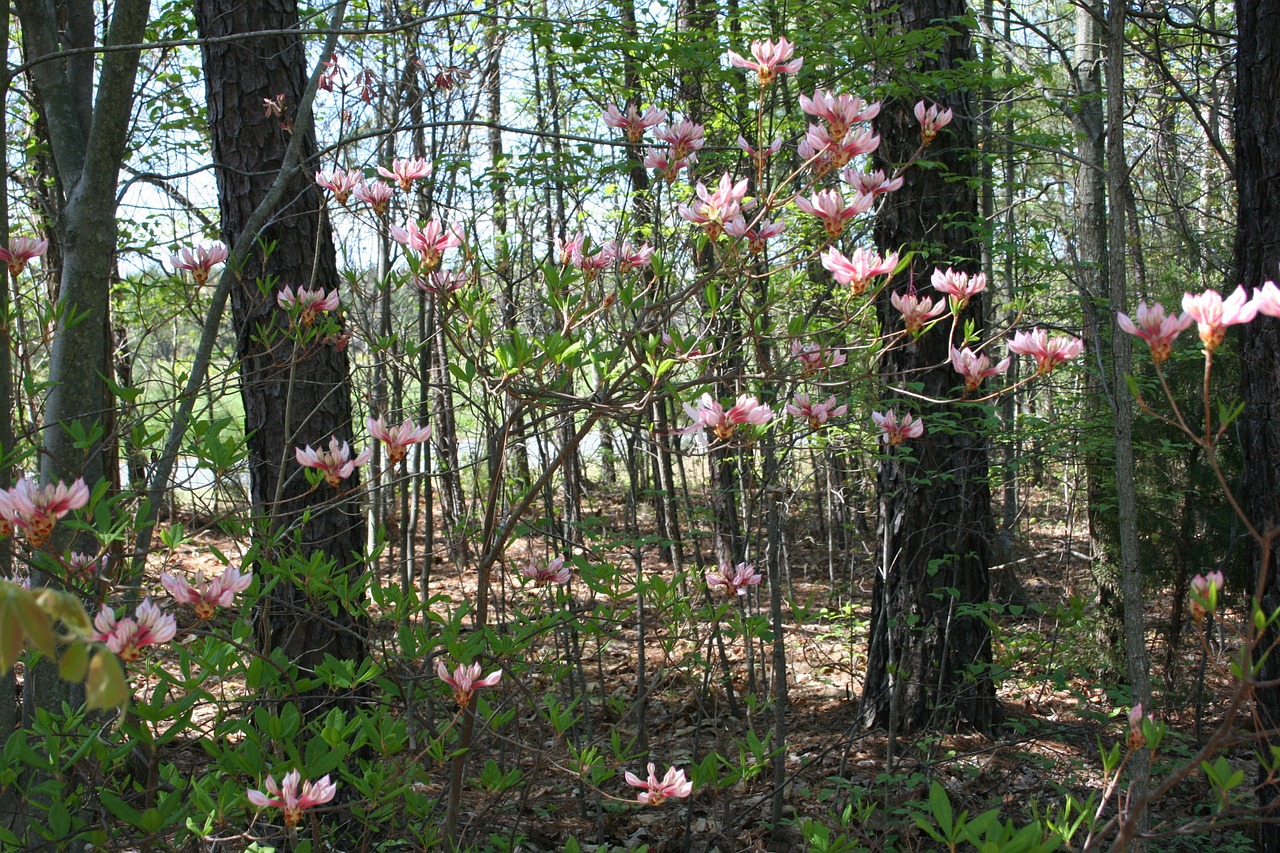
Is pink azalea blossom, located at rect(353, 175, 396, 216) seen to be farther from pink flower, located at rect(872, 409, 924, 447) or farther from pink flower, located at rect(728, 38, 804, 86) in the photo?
pink flower, located at rect(872, 409, 924, 447)

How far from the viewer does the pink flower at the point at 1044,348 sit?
170 centimetres

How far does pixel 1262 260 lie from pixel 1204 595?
5.48 ft

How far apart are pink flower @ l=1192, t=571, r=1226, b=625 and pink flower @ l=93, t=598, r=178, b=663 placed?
1.70 meters

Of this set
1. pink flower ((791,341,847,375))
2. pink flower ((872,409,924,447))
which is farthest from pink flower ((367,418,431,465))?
pink flower ((872,409,924,447))

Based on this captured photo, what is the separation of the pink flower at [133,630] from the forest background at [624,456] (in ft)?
0.04

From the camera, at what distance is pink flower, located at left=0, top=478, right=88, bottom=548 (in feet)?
4.68

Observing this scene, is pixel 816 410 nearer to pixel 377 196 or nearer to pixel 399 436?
pixel 399 436

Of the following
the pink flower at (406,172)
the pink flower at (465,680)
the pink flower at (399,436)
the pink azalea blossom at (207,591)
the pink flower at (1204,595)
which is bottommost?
the pink flower at (465,680)

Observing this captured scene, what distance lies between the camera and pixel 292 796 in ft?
4.99

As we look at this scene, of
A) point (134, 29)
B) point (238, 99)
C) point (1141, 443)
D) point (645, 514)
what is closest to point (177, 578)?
point (134, 29)

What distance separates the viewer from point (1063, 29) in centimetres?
1260

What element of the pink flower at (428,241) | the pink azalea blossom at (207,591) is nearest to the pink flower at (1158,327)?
the pink flower at (428,241)

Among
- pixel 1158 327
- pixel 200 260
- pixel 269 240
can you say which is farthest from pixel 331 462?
pixel 269 240

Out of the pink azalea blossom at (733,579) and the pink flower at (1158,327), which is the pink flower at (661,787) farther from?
the pink flower at (1158,327)
